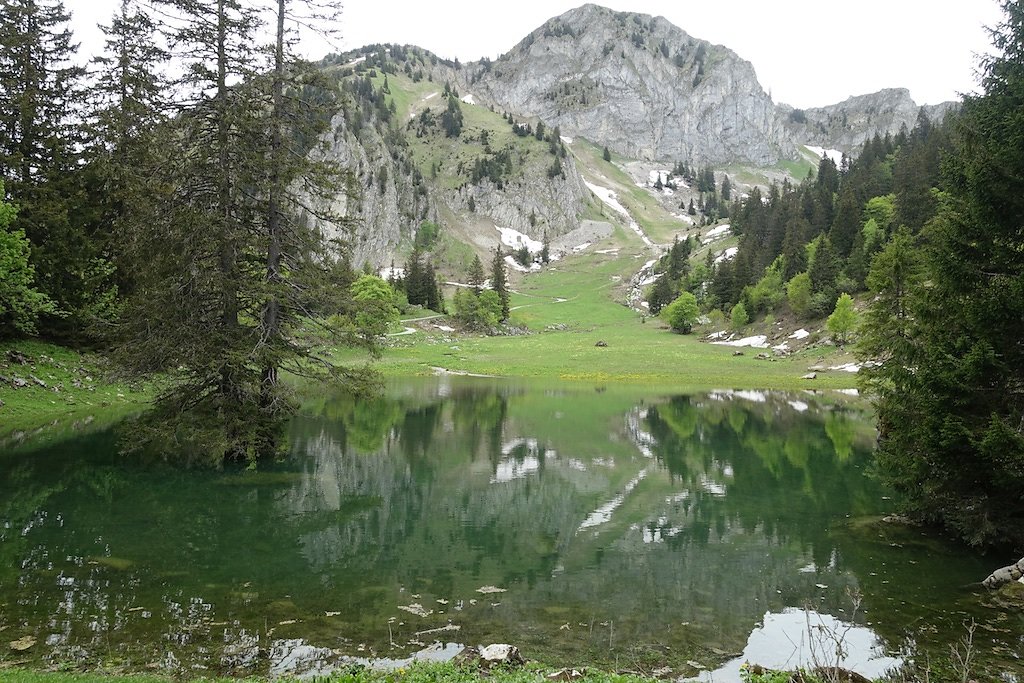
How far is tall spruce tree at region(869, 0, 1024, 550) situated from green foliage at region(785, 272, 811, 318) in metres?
71.1

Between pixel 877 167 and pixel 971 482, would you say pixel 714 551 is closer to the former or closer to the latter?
pixel 971 482

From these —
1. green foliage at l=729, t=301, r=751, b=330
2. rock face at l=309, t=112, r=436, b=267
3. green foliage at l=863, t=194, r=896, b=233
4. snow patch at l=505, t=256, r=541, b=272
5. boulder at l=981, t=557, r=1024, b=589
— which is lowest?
boulder at l=981, t=557, r=1024, b=589

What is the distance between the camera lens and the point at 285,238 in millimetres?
22031

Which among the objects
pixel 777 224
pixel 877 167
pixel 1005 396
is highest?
pixel 877 167

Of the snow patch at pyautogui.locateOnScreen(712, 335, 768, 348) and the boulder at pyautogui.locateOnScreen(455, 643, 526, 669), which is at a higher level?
the boulder at pyautogui.locateOnScreen(455, 643, 526, 669)

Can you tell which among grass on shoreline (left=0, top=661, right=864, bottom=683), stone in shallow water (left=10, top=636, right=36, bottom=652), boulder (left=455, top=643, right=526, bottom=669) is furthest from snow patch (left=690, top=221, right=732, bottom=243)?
stone in shallow water (left=10, top=636, right=36, bottom=652)

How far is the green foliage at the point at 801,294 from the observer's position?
80375mm

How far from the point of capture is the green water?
9508 mm

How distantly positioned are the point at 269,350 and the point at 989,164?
2051 cm

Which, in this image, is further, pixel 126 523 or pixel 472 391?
pixel 472 391

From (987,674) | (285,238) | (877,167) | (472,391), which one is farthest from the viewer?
(877,167)

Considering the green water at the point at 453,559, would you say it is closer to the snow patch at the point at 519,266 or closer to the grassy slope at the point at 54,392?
the grassy slope at the point at 54,392

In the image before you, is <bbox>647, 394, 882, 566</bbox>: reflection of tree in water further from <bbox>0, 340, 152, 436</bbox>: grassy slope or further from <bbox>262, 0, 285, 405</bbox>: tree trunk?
<bbox>0, 340, 152, 436</bbox>: grassy slope

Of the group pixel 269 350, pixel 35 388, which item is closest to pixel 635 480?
pixel 269 350
